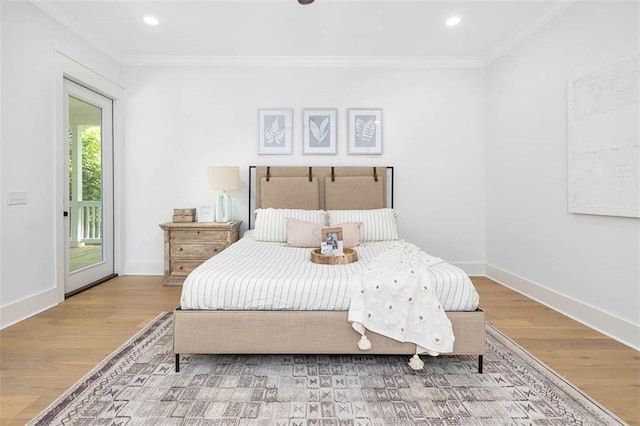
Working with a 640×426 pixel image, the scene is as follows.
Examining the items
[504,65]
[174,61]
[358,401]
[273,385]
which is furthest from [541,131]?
[174,61]

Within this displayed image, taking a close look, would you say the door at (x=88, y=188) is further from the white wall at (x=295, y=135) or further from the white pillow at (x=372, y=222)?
the white pillow at (x=372, y=222)

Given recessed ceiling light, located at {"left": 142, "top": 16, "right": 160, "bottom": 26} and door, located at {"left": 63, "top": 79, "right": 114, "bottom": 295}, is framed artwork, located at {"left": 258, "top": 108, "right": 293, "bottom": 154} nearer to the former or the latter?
recessed ceiling light, located at {"left": 142, "top": 16, "right": 160, "bottom": 26}

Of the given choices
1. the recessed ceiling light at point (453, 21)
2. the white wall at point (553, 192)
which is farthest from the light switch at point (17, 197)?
the white wall at point (553, 192)

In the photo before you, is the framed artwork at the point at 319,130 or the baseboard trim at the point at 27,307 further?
the framed artwork at the point at 319,130

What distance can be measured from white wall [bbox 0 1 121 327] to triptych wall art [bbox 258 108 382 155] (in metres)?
2.14

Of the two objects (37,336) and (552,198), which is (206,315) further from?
(552,198)

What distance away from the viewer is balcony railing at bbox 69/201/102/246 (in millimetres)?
3768

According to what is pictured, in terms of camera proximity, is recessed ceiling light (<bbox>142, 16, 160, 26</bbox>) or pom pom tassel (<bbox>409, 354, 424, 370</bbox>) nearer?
pom pom tassel (<bbox>409, 354, 424, 370</bbox>)

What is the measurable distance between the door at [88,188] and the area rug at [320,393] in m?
2.08

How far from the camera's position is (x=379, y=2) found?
3.12m

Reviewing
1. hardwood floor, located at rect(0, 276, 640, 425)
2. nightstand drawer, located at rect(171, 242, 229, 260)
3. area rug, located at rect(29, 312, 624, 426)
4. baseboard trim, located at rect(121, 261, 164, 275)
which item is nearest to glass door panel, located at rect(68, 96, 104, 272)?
baseboard trim, located at rect(121, 261, 164, 275)

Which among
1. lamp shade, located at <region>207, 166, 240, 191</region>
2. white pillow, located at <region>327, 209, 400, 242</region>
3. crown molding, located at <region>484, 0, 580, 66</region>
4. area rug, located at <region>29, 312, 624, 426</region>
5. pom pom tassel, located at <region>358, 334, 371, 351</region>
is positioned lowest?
area rug, located at <region>29, 312, 624, 426</region>

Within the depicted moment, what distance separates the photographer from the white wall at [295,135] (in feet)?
14.5

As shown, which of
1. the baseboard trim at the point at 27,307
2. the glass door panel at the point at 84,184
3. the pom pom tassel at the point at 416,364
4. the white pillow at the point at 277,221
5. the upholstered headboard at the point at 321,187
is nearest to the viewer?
the pom pom tassel at the point at 416,364
